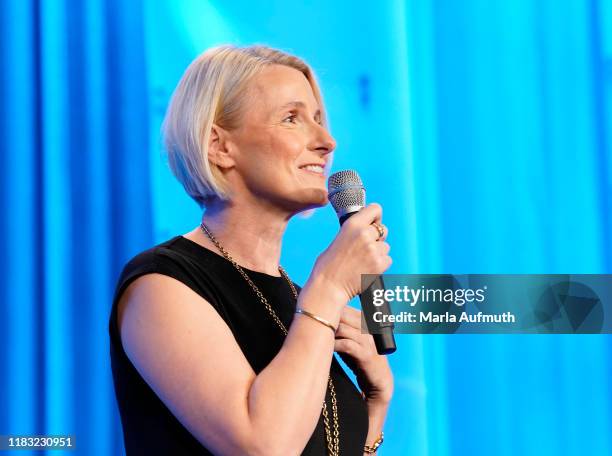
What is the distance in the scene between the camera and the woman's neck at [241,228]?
123 cm

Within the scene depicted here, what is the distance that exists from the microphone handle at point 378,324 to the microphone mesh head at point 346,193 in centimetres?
14

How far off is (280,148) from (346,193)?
0.15 meters

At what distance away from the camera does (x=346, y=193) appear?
113 cm

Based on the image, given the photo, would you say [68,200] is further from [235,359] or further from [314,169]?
[235,359]

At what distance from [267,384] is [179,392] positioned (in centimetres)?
12

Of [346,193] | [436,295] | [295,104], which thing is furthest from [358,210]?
[436,295]

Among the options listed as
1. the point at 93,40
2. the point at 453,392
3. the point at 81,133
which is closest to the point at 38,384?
the point at 81,133

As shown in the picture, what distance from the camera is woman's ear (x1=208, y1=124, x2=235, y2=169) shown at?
48.5 inches

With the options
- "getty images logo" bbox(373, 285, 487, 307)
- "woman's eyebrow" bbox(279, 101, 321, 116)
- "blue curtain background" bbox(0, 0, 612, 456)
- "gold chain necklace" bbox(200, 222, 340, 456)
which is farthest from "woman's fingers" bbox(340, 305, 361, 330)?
"blue curtain background" bbox(0, 0, 612, 456)

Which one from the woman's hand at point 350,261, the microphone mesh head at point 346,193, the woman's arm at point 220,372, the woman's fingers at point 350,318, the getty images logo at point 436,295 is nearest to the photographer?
the woman's arm at point 220,372

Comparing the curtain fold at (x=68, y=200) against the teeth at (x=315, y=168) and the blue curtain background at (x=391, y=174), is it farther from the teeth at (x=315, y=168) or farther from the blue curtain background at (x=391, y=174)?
the teeth at (x=315, y=168)

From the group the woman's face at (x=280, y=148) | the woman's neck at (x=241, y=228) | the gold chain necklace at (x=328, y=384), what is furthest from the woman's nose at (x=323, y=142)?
the gold chain necklace at (x=328, y=384)

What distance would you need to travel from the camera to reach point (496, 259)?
187cm

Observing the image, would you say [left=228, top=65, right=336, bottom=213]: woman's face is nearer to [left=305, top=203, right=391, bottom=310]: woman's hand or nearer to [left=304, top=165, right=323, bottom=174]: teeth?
[left=304, top=165, right=323, bottom=174]: teeth
